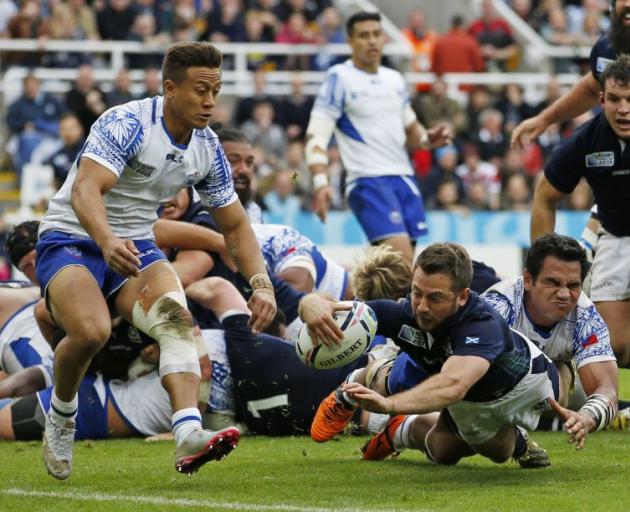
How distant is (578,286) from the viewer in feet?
23.3

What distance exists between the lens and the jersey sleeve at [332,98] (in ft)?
40.7

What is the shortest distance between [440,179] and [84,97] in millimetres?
5538

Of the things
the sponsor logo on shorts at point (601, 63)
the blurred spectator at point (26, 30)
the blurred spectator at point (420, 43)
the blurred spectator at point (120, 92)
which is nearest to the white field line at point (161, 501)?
the sponsor logo on shorts at point (601, 63)

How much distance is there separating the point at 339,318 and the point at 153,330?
95cm

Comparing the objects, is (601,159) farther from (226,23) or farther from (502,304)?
(226,23)

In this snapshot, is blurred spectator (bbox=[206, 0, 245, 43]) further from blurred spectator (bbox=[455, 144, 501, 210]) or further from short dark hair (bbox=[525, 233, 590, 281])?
short dark hair (bbox=[525, 233, 590, 281])

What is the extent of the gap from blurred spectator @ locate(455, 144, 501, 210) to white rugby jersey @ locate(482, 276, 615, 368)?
13.6 meters

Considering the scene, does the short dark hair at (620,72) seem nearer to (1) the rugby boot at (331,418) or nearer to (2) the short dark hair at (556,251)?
(2) the short dark hair at (556,251)

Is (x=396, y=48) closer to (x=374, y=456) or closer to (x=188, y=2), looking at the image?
(x=188, y=2)

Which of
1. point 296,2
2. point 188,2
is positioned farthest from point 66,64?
point 296,2

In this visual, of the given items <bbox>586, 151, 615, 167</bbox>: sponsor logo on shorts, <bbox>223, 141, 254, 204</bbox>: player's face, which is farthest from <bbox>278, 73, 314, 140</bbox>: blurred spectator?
<bbox>586, 151, 615, 167</bbox>: sponsor logo on shorts

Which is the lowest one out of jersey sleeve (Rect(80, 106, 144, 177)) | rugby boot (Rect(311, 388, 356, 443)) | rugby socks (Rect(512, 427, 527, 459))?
rugby socks (Rect(512, 427, 527, 459))

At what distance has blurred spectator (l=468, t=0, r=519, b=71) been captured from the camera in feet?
83.3

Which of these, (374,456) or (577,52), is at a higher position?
(577,52)
